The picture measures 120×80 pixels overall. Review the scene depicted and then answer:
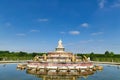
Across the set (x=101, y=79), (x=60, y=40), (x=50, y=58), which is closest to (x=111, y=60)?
(x=60, y=40)

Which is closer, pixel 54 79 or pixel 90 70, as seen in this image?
pixel 54 79

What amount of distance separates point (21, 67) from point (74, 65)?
51.1ft

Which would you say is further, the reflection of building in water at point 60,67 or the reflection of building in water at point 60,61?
the reflection of building in water at point 60,61

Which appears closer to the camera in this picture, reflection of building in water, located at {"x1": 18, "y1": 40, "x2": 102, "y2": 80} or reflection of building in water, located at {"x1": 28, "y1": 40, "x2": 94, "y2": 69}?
reflection of building in water, located at {"x1": 18, "y1": 40, "x2": 102, "y2": 80}

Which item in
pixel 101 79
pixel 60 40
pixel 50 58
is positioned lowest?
pixel 101 79

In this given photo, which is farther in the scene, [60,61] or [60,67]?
[60,61]

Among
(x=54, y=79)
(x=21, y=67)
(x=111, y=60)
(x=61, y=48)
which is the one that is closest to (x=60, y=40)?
(x=61, y=48)

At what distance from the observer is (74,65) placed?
4281 cm

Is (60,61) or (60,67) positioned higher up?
(60,61)

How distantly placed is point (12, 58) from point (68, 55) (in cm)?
4328

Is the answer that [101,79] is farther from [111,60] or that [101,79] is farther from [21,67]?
[111,60]

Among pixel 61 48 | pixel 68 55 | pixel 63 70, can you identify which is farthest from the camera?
pixel 61 48

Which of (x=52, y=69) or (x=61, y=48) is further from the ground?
(x=61, y=48)

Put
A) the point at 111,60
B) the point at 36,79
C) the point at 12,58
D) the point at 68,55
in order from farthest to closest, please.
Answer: the point at 12,58 → the point at 111,60 → the point at 68,55 → the point at 36,79
